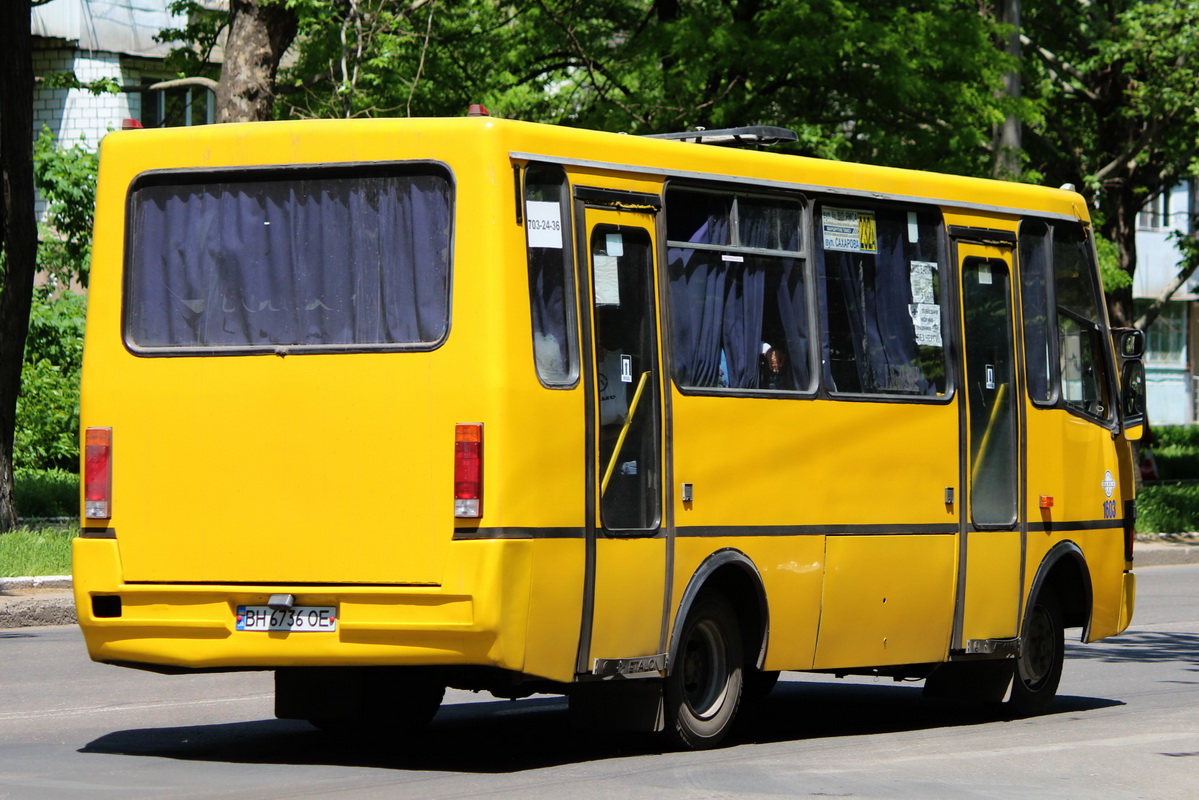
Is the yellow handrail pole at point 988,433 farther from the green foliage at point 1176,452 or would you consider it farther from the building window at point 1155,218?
the building window at point 1155,218

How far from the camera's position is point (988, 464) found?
1127cm

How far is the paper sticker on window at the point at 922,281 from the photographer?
35.8ft

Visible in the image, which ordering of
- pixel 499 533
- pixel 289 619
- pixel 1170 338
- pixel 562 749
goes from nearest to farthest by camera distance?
pixel 499 533
pixel 289 619
pixel 562 749
pixel 1170 338

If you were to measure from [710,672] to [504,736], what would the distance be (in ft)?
3.95

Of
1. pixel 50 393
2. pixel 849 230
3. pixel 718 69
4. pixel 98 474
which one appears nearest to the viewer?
pixel 98 474

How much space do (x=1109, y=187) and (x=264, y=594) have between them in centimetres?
2708

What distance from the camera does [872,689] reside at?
13.4 m

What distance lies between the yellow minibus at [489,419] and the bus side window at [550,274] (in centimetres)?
1

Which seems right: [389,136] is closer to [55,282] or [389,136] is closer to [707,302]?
[707,302]

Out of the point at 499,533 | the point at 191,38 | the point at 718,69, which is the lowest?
the point at 499,533

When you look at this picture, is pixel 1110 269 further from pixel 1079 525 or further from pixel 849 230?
pixel 849 230

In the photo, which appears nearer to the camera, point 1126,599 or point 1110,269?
point 1126,599

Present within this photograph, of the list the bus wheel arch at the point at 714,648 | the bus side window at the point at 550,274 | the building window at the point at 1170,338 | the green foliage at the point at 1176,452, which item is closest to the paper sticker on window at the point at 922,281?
the bus wheel arch at the point at 714,648

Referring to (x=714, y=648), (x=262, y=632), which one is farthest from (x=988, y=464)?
(x=262, y=632)
